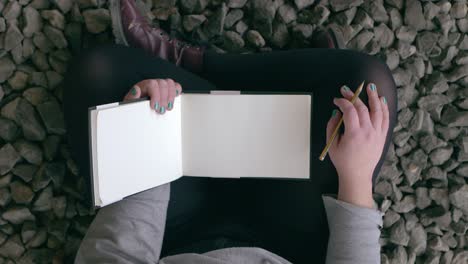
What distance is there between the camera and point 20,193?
1.08m

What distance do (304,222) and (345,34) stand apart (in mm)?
493

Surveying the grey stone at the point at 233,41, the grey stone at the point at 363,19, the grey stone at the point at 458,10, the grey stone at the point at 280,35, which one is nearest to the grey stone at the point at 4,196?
the grey stone at the point at 233,41

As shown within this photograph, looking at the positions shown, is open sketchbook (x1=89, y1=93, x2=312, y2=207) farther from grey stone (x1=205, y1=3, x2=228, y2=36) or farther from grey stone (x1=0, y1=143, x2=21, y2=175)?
grey stone (x1=0, y1=143, x2=21, y2=175)

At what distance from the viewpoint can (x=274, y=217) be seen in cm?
89

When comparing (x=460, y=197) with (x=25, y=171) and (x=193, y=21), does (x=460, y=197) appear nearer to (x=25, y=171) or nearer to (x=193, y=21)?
(x=193, y=21)

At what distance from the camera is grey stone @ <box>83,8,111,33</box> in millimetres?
1044

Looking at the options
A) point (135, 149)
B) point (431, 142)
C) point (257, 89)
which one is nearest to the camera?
point (135, 149)

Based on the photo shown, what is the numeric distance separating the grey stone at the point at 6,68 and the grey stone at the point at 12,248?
0.40m

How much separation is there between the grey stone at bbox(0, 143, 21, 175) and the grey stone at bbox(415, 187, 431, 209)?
1025mm

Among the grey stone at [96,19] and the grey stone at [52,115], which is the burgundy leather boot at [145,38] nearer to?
the grey stone at [96,19]

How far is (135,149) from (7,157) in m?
0.52

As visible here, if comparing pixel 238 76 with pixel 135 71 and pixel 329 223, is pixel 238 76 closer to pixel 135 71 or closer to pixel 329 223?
pixel 135 71

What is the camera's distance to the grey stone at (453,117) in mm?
1123

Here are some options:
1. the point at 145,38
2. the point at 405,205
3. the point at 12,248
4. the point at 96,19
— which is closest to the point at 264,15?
the point at 145,38
